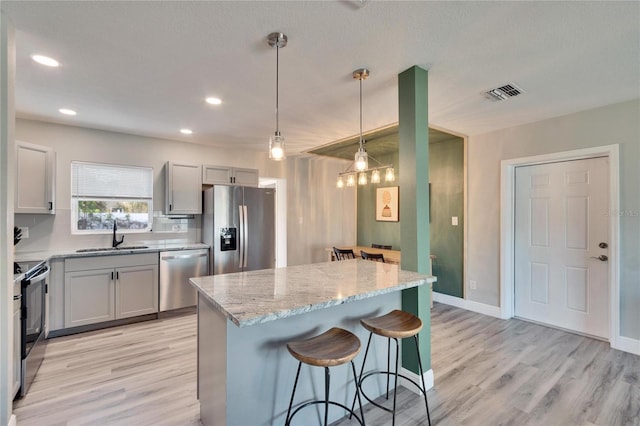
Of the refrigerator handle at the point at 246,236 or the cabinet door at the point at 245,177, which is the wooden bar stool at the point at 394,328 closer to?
the refrigerator handle at the point at 246,236

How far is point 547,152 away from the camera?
3393 mm

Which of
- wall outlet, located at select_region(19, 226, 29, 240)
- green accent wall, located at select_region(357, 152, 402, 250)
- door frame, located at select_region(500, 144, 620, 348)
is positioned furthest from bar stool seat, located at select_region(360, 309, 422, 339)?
wall outlet, located at select_region(19, 226, 29, 240)

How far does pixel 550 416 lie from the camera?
1.95 meters

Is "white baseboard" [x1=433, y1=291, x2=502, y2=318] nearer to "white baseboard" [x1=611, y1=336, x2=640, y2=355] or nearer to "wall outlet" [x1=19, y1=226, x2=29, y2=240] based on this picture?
"white baseboard" [x1=611, y1=336, x2=640, y2=355]

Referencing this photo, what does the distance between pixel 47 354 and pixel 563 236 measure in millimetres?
5539

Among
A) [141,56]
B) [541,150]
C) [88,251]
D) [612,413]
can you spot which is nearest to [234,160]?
[88,251]

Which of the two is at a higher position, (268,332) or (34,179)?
(34,179)

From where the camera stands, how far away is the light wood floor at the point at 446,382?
1.95m

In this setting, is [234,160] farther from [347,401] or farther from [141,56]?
[347,401]

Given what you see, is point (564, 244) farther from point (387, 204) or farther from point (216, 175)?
point (216, 175)

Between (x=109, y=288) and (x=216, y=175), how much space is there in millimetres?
1998

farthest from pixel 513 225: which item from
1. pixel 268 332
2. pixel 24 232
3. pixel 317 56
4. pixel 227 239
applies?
pixel 24 232

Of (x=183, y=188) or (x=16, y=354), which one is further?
(x=183, y=188)

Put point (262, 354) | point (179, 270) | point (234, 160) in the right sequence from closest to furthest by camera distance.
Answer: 1. point (262, 354)
2. point (179, 270)
3. point (234, 160)
